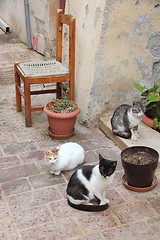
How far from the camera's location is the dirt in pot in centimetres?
344

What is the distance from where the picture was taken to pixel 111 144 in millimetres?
4254

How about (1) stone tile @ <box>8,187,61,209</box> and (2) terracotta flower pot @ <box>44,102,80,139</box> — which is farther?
(2) terracotta flower pot @ <box>44,102,80,139</box>

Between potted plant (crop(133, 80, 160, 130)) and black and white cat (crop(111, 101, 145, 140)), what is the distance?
27cm

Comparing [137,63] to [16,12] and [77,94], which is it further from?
[16,12]

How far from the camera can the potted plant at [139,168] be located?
3330 mm

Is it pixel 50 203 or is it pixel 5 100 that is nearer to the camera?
pixel 50 203

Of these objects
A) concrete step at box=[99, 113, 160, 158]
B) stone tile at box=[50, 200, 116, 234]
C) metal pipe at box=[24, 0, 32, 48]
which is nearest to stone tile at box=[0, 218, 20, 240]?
stone tile at box=[50, 200, 116, 234]

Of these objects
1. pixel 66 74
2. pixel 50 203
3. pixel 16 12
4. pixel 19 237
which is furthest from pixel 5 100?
pixel 16 12

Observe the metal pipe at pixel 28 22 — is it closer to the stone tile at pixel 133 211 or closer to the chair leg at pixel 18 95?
the chair leg at pixel 18 95

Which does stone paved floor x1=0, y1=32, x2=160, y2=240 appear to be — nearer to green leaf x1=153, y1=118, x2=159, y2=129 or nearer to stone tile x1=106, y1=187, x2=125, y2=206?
stone tile x1=106, y1=187, x2=125, y2=206

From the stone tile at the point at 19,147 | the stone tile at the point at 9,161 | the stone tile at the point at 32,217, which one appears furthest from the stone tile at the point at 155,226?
the stone tile at the point at 19,147

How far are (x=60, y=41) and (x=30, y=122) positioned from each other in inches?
41.4

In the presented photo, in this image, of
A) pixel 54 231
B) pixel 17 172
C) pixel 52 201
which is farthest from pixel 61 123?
pixel 54 231

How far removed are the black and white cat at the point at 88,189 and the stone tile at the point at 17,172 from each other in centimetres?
64
